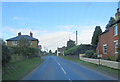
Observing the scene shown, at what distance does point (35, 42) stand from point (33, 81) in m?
55.8

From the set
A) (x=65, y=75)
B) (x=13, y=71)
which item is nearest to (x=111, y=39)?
Answer: (x=65, y=75)

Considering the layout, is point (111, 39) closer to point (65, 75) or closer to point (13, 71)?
point (65, 75)

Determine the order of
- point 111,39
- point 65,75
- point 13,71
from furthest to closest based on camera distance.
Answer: point 111,39
point 13,71
point 65,75

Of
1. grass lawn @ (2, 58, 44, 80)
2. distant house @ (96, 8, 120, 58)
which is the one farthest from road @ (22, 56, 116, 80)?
distant house @ (96, 8, 120, 58)

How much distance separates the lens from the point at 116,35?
27.8 metres

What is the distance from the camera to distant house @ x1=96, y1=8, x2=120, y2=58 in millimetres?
27381

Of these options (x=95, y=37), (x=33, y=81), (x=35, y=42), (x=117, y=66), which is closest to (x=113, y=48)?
(x=117, y=66)

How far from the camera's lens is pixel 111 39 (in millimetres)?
30609

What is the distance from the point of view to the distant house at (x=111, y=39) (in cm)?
2738

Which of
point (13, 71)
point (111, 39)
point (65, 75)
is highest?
point (111, 39)

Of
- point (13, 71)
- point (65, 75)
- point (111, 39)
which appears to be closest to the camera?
point (65, 75)

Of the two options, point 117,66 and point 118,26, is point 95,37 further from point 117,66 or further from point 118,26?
point 117,66

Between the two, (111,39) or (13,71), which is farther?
(111,39)

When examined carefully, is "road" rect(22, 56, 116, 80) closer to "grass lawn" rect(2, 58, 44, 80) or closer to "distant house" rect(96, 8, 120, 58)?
"grass lawn" rect(2, 58, 44, 80)
